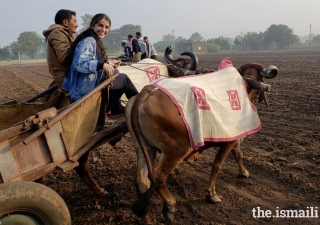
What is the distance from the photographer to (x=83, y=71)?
353cm

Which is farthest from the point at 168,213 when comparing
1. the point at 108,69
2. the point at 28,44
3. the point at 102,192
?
the point at 28,44

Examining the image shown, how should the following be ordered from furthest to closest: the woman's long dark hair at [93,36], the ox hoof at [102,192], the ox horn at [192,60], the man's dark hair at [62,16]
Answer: the ox horn at [192,60], the ox hoof at [102,192], the man's dark hair at [62,16], the woman's long dark hair at [93,36]

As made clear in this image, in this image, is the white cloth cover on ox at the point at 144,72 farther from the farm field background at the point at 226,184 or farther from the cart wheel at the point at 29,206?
the cart wheel at the point at 29,206

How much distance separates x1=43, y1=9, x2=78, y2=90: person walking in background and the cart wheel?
5.52ft

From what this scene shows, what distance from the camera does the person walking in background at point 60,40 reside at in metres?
3.86

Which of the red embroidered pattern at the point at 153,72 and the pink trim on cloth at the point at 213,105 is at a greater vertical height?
the red embroidered pattern at the point at 153,72

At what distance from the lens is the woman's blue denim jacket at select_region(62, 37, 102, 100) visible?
3516 mm

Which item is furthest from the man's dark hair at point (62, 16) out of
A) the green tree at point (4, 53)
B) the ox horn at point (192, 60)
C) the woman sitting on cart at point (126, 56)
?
the green tree at point (4, 53)

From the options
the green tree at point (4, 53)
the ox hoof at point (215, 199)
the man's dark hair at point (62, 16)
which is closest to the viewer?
the man's dark hair at point (62, 16)

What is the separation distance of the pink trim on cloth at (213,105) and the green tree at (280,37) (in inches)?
3493

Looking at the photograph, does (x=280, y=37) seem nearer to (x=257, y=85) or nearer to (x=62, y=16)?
(x=257, y=85)

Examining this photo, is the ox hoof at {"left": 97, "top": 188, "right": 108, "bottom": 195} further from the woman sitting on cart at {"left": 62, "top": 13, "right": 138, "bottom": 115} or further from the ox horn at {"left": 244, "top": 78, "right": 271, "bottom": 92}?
the ox horn at {"left": 244, "top": 78, "right": 271, "bottom": 92}

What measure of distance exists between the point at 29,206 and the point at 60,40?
2.06m

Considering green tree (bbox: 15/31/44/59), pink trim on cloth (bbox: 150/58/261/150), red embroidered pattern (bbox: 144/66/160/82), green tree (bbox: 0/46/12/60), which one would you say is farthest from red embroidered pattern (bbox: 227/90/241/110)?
green tree (bbox: 15/31/44/59)
